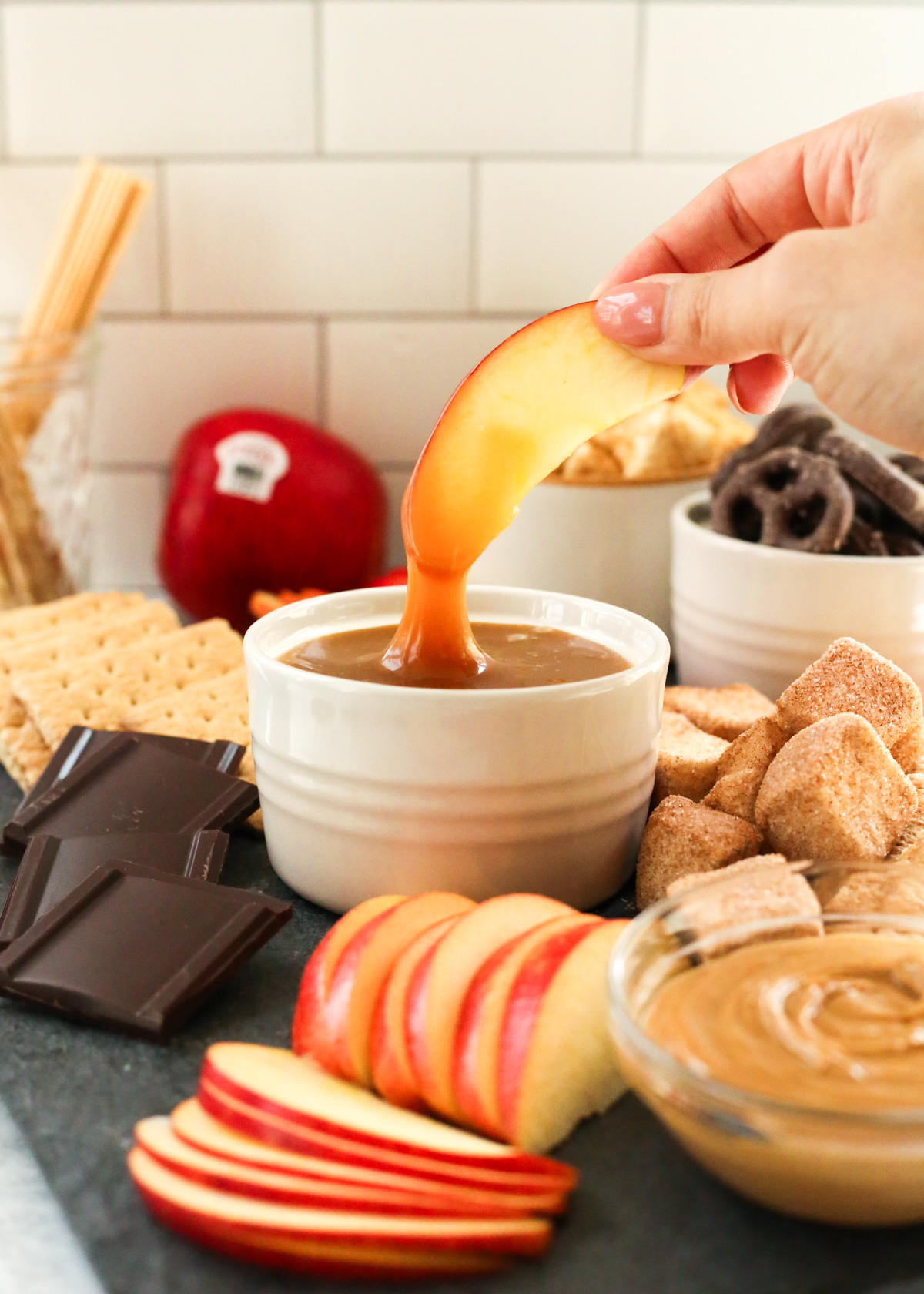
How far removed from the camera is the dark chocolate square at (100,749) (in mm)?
1142

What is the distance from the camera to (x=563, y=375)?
0.96 m

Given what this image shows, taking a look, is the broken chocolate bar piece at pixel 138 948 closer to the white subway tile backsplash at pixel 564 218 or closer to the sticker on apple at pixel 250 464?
the sticker on apple at pixel 250 464

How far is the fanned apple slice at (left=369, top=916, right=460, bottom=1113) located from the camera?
2.41 feet

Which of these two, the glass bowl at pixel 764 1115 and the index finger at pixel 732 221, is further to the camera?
the index finger at pixel 732 221

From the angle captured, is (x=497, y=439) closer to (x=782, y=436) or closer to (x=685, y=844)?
(x=685, y=844)

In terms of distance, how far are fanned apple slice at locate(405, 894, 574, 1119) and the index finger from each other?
0.58m

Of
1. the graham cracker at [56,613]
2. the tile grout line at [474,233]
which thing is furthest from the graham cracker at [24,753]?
the tile grout line at [474,233]

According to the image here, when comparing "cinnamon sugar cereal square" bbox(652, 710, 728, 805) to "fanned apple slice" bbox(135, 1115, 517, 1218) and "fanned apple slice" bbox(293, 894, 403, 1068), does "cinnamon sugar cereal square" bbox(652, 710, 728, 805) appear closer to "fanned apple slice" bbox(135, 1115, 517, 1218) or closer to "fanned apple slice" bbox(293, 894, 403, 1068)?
"fanned apple slice" bbox(293, 894, 403, 1068)

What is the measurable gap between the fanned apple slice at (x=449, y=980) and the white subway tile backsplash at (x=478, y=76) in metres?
1.25

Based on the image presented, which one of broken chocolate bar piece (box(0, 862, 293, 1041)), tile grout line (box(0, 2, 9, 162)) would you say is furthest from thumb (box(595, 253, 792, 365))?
tile grout line (box(0, 2, 9, 162))

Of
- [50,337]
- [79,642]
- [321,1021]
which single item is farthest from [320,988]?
[50,337]

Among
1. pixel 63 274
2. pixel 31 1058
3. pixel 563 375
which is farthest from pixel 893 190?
pixel 63 274

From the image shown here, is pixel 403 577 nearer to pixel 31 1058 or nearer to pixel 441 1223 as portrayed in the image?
pixel 31 1058

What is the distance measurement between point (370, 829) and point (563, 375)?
0.38 meters
